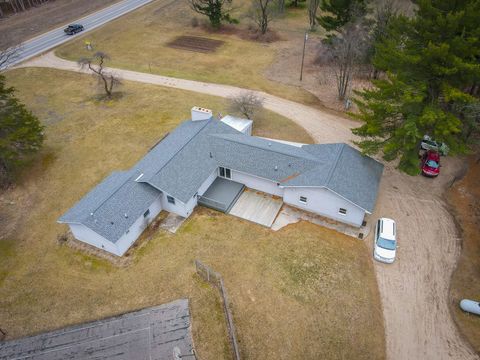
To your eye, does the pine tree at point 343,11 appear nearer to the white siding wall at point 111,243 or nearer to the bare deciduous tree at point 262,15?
the bare deciduous tree at point 262,15

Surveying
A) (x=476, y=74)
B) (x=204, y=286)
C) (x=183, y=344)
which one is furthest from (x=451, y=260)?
(x=183, y=344)

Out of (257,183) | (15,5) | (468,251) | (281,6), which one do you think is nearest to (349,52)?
(257,183)

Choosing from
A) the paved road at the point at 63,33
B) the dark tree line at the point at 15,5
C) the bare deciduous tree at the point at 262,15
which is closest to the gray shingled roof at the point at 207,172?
the bare deciduous tree at the point at 262,15

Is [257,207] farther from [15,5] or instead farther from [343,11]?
[15,5]

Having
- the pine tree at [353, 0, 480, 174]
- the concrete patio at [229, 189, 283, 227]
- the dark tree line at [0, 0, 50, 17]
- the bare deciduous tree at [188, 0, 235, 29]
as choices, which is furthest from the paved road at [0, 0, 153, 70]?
the pine tree at [353, 0, 480, 174]

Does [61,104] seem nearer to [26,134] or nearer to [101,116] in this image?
[101,116]
